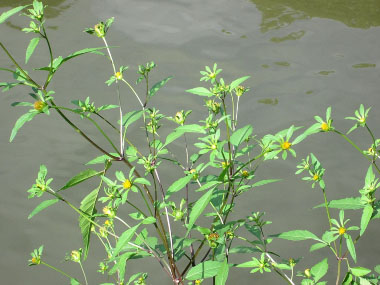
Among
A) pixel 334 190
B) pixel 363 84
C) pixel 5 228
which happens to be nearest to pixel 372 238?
pixel 334 190

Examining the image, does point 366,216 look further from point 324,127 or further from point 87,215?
point 87,215

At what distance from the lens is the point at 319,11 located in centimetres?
456

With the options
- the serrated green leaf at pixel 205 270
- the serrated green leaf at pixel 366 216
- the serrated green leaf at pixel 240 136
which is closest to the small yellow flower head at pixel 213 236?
the serrated green leaf at pixel 205 270

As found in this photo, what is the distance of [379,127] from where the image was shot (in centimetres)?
331

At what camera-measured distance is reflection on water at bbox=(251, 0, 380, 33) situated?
14.5 ft

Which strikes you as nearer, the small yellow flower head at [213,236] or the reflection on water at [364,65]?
the small yellow flower head at [213,236]

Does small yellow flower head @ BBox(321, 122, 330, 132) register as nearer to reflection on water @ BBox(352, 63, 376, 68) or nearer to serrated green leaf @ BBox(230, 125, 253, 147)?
serrated green leaf @ BBox(230, 125, 253, 147)

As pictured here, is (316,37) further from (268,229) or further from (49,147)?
A: (49,147)

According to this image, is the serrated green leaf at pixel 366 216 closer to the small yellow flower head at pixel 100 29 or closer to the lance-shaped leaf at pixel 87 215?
the lance-shaped leaf at pixel 87 215

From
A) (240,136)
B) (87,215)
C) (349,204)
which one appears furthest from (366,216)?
(87,215)

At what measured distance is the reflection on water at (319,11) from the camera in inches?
174

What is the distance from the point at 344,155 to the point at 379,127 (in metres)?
0.36

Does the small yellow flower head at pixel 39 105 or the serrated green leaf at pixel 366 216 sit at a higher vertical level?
the small yellow flower head at pixel 39 105

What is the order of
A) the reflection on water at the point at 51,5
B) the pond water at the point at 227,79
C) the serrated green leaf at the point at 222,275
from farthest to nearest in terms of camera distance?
1. the reflection on water at the point at 51,5
2. the pond water at the point at 227,79
3. the serrated green leaf at the point at 222,275
